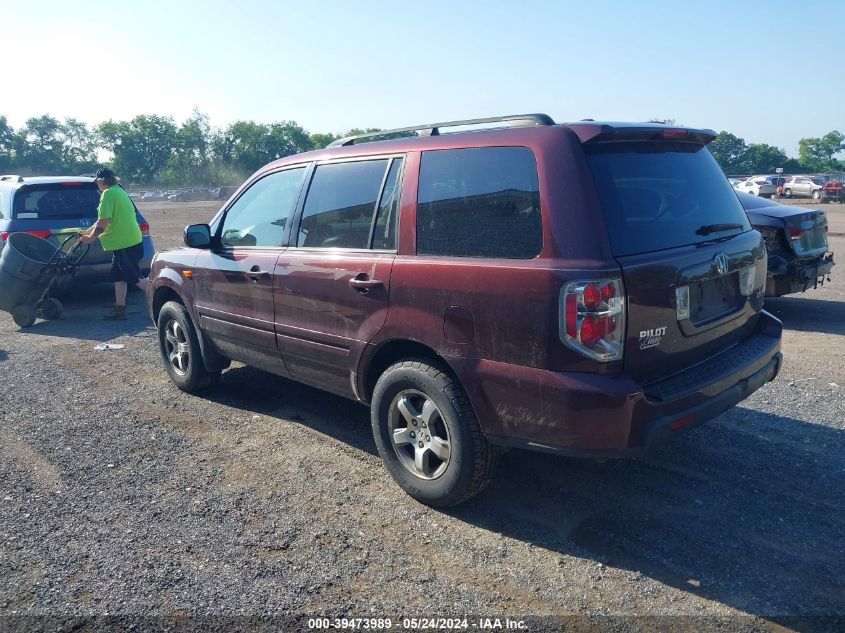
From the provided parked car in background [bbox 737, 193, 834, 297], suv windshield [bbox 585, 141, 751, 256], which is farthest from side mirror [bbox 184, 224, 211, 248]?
parked car in background [bbox 737, 193, 834, 297]

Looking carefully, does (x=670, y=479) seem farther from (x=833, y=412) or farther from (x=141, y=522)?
(x=141, y=522)

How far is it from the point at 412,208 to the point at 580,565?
201 cm

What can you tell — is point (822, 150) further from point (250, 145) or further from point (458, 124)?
point (458, 124)

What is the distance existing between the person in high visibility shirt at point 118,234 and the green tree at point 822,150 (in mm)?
114857

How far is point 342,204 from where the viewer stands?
420 centimetres

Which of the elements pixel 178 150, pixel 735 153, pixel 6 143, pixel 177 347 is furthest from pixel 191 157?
pixel 177 347

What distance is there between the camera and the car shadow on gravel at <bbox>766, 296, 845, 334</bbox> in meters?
7.39

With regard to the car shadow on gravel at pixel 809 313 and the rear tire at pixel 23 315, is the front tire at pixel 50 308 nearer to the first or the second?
the rear tire at pixel 23 315

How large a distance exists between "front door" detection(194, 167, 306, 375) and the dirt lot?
627 millimetres

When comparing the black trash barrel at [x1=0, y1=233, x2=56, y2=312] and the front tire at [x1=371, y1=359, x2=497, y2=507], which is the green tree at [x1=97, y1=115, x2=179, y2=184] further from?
the front tire at [x1=371, y1=359, x2=497, y2=507]

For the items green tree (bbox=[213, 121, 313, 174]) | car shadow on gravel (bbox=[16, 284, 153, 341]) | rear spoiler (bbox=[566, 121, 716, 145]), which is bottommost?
car shadow on gravel (bbox=[16, 284, 153, 341])

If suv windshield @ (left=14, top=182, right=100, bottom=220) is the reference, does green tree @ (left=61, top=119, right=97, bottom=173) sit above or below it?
above

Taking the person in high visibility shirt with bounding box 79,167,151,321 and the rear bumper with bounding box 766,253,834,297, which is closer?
the rear bumper with bounding box 766,253,834,297

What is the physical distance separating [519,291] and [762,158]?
→ 11389cm
